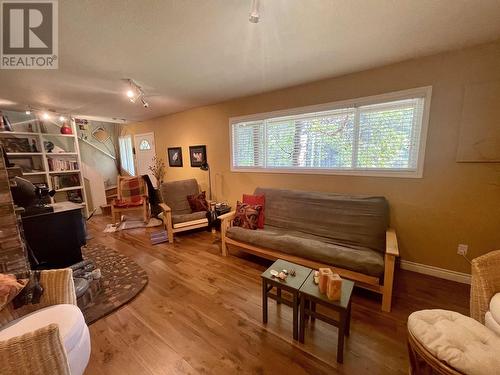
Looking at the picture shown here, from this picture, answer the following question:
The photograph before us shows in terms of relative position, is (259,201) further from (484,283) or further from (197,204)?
(484,283)

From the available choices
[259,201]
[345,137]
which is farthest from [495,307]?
[259,201]

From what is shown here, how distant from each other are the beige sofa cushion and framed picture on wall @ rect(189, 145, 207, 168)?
145 inches

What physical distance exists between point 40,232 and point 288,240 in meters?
2.52

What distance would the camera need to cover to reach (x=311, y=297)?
54.1 inches

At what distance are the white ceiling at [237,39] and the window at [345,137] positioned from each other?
43cm

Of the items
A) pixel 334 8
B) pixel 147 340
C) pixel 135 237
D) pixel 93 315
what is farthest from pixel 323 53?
pixel 135 237

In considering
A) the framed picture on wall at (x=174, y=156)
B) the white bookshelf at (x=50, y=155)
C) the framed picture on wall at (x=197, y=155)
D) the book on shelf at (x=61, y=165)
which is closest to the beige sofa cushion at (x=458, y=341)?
the framed picture on wall at (x=197, y=155)

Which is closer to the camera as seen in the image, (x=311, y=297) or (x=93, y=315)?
(x=311, y=297)

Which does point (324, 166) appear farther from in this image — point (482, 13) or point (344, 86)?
point (482, 13)

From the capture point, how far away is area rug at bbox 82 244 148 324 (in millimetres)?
1844

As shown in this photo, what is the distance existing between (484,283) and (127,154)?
6.89 metres

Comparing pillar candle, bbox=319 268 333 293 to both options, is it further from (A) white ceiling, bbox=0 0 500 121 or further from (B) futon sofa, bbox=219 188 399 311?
(A) white ceiling, bbox=0 0 500 121

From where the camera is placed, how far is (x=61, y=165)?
13.7 ft

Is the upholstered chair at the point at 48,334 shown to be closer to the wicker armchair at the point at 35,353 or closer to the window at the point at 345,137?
the wicker armchair at the point at 35,353
